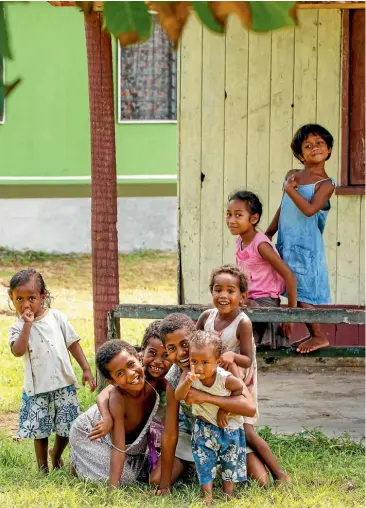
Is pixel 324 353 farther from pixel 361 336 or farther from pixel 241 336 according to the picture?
pixel 361 336

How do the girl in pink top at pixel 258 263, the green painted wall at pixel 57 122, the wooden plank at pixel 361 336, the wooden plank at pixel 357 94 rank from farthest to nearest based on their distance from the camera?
1. the green painted wall at pixel 57 122
2. the wooden plank at pixel 361 336
3. the wooden plank at pixel 357 94
4. the girl in pink top at pixel 258 263

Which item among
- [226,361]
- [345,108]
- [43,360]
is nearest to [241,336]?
[226,361]

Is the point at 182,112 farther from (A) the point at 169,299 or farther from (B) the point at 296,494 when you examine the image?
(A) the point at 169,299

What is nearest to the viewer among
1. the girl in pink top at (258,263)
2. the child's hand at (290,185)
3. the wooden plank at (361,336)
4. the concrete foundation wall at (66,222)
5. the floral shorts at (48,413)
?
the floral shorts at (48,413)

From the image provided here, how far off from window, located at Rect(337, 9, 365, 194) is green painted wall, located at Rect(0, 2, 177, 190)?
319 inches

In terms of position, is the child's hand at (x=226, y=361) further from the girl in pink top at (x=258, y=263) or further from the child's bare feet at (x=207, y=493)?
the girl in pink top at (x=258, y=263)

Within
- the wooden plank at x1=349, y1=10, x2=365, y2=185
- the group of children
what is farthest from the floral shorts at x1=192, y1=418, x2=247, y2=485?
the wooden plank at x1=349, y1=10, x2=365, y2=185

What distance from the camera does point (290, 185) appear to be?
6062mm

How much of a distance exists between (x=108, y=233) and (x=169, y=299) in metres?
6.54

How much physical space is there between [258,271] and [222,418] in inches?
50.1

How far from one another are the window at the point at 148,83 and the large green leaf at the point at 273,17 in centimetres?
1428

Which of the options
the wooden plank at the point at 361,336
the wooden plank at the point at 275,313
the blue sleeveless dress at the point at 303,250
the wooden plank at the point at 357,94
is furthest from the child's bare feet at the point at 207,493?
the wooden plank at the point at 357,94

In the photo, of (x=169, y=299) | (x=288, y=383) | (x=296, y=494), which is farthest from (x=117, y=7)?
(x=169, y=299)

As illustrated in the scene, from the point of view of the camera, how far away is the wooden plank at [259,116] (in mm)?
8461
